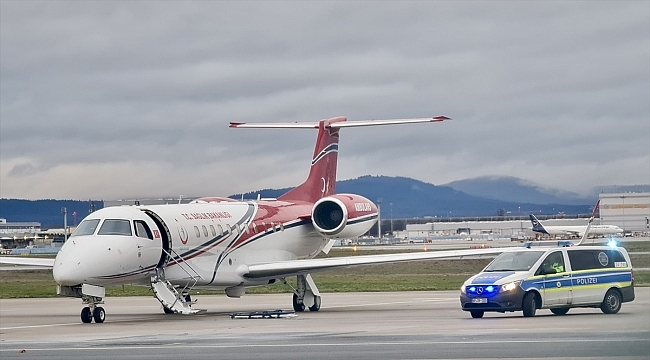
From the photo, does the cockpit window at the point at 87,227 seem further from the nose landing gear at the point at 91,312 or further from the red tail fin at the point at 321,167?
the red tail fin at the point at 321,167

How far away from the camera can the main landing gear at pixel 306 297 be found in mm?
33156

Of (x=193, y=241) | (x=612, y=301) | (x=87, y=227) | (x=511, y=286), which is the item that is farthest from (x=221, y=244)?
(x=612, y=301)

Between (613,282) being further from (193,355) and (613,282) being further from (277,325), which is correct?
(193,355)

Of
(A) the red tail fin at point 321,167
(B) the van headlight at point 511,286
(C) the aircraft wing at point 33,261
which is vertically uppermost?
(A) the red tail fin at point 321,167

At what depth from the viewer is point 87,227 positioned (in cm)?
2923

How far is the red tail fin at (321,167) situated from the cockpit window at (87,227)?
1080 cm

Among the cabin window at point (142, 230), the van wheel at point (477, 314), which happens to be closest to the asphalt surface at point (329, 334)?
the van wheel at point (477, 314)

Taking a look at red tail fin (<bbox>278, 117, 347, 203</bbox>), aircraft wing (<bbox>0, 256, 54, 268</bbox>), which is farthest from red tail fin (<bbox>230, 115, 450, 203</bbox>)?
aircraft wing (<bbox>0, 256, 54, 268</bbox>)

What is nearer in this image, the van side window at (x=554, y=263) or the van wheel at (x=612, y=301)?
the van side window at (x=554, y=263)

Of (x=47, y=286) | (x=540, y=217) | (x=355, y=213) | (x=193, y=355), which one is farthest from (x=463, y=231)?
(x=193, y=355)

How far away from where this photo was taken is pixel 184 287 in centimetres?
3166

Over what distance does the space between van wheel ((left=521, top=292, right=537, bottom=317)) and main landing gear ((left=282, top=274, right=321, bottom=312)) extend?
9321 mm

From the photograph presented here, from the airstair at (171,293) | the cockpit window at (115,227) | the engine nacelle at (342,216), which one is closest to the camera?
the cockpit window at (115,227)

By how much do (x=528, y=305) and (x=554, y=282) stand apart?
3.32ft
